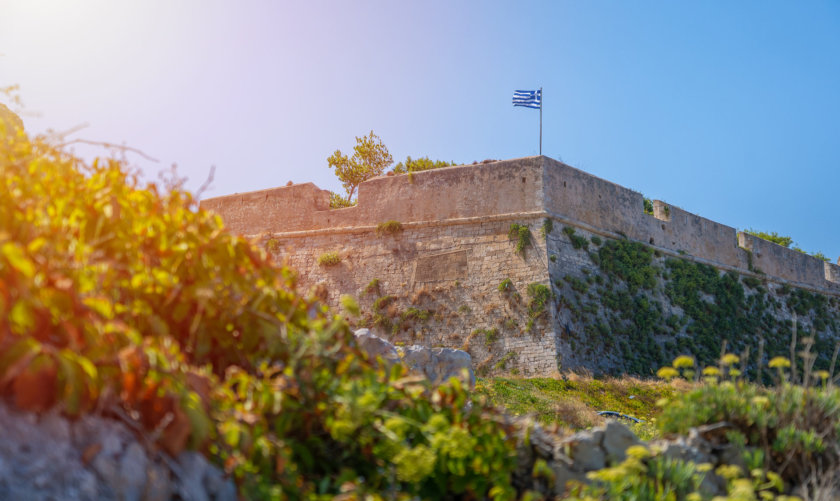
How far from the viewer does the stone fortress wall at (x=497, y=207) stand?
16.3 metres

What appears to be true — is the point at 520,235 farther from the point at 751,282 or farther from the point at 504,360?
the point at 751,282

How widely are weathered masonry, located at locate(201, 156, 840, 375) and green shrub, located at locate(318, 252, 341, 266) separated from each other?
0.06 m

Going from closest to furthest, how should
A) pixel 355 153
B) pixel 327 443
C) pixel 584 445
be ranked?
pixel 327 443 → pixel 584 445 → pixel 355 153

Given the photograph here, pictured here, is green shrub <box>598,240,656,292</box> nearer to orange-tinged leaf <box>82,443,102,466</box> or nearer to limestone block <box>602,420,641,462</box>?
limestone block <box>602,420,641,462</box>

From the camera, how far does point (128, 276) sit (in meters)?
3.08

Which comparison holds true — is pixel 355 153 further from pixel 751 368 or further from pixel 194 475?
pixel 194 475

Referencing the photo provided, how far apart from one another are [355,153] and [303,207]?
12183 mm

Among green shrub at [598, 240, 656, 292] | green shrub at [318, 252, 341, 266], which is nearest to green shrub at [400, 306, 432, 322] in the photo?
green shrub at [318, 252, 341, 266]

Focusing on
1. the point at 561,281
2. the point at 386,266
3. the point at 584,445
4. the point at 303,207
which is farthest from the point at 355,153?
the point at 584,445

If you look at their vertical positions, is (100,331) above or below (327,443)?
above

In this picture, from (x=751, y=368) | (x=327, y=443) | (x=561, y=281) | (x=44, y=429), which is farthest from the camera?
(x=751, y=368)

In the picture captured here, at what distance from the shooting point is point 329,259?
57.2 ft

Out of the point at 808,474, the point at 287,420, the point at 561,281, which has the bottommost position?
the point at 808,474

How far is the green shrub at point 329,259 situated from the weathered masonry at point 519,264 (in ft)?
0.18
